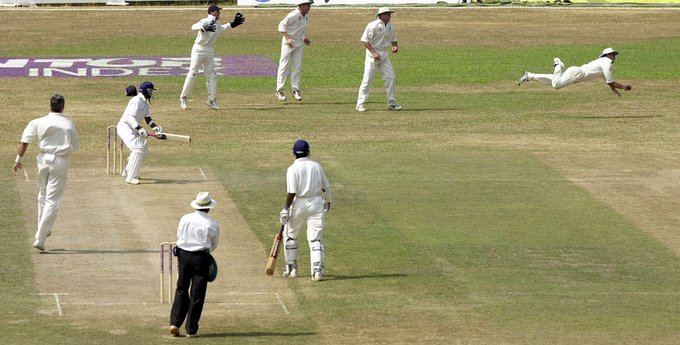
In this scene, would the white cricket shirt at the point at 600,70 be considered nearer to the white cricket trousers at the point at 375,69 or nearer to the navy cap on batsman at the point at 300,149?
the white cricket trousers at the point at 375,69

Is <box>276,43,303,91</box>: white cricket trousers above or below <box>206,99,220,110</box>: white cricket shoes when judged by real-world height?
above

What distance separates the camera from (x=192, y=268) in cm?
1620

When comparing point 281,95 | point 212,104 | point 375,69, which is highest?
point 375,69

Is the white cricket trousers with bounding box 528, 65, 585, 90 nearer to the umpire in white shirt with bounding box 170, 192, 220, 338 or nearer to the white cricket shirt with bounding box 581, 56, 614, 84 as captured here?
the white cricket shirt with bounding box 581, 56, 614, 84

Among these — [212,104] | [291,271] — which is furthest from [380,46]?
[291,271]

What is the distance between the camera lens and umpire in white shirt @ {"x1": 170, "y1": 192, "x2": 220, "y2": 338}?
53.1ft

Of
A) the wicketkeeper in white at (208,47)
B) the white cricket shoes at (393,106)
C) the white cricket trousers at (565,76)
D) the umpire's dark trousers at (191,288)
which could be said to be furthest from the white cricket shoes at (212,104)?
the umpire's dark trousers at (191,288)

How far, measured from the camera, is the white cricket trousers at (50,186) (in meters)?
20.1

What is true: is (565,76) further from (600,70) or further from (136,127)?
(136,127)

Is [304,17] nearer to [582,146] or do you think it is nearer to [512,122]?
[512,122]

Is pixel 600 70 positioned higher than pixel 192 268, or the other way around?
pixel 600 70

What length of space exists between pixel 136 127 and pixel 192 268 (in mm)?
8306

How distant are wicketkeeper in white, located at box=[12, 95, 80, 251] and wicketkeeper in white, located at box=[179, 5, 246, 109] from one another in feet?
38.5

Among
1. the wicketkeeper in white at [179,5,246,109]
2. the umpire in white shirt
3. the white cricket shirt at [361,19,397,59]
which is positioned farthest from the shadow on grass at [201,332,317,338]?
the white cricket shirt at [361,19,397,59]
